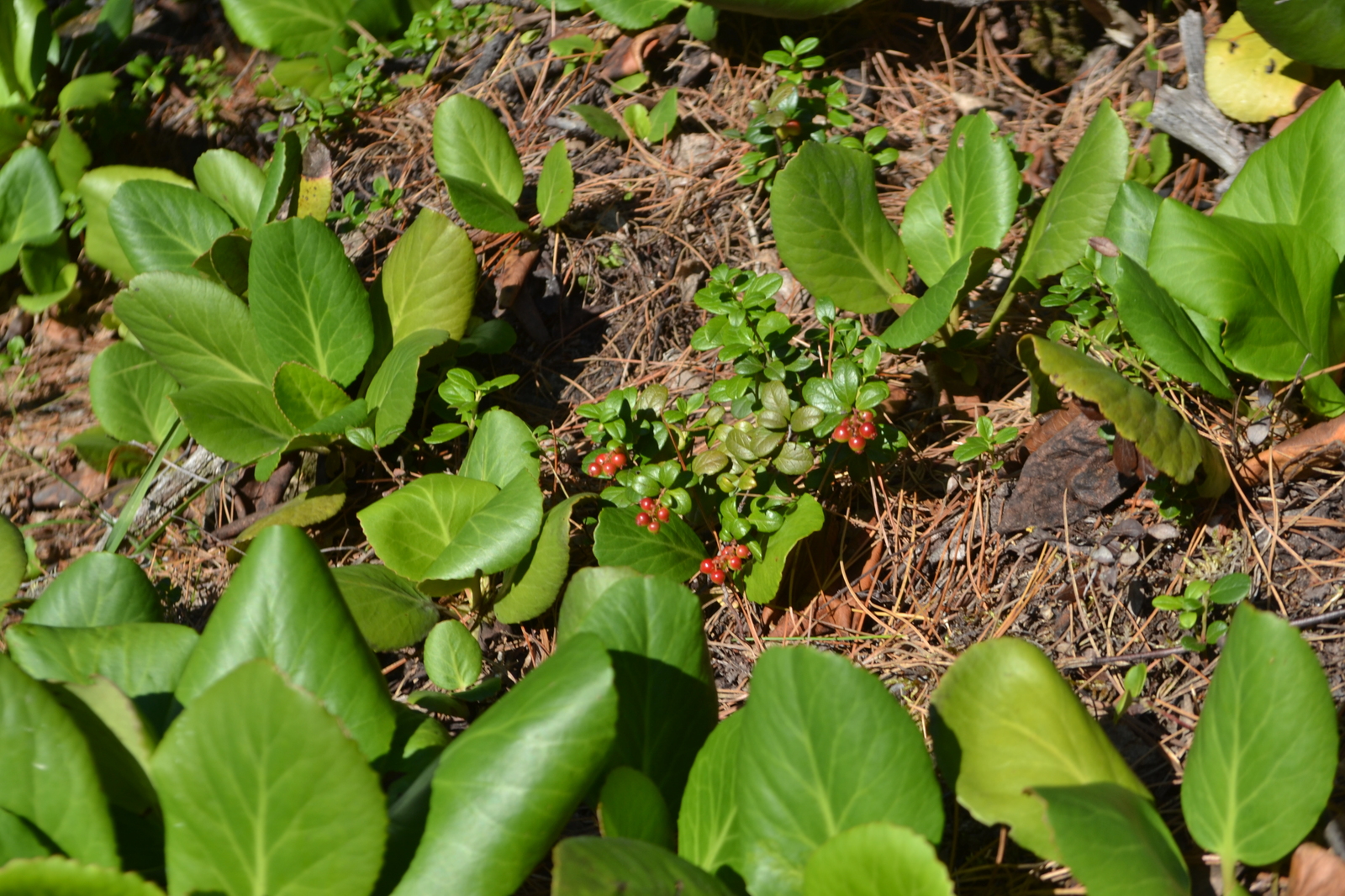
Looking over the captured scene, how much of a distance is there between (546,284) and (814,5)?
0.98 metres

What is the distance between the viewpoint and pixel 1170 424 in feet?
4.97

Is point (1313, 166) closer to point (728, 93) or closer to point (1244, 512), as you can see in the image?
point (1244, 512)

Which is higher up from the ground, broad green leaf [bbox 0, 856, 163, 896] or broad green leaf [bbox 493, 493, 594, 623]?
broad green leaf [bbox 0, 856, 163, 896]

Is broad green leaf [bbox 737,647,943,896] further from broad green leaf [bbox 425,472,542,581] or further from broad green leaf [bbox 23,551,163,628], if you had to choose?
broad green leaf [bbox 23,551,163,628]

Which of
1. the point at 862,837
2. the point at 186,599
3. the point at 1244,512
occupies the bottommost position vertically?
the point at 186,599

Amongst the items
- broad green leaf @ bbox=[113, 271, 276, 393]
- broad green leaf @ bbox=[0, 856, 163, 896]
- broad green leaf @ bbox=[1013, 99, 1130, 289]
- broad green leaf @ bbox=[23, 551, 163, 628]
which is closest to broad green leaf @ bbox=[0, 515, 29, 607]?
broad green leaf @ bbox=[23, 551, 163, 628]

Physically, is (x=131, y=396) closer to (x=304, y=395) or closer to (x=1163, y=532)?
(x=304, y=395)

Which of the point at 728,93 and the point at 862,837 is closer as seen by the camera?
the point at 862,837

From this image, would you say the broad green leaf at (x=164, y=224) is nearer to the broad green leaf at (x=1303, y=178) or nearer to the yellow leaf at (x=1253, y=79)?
the broad green leaf at (x=1303, y=178)

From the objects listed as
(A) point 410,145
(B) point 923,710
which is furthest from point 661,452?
(A) point 410,145

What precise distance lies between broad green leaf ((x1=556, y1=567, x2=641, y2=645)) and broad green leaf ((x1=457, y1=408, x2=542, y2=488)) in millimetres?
381

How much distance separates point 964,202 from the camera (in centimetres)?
206

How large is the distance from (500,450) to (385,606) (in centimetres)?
39

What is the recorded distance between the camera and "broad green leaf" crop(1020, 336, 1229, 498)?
143cm
